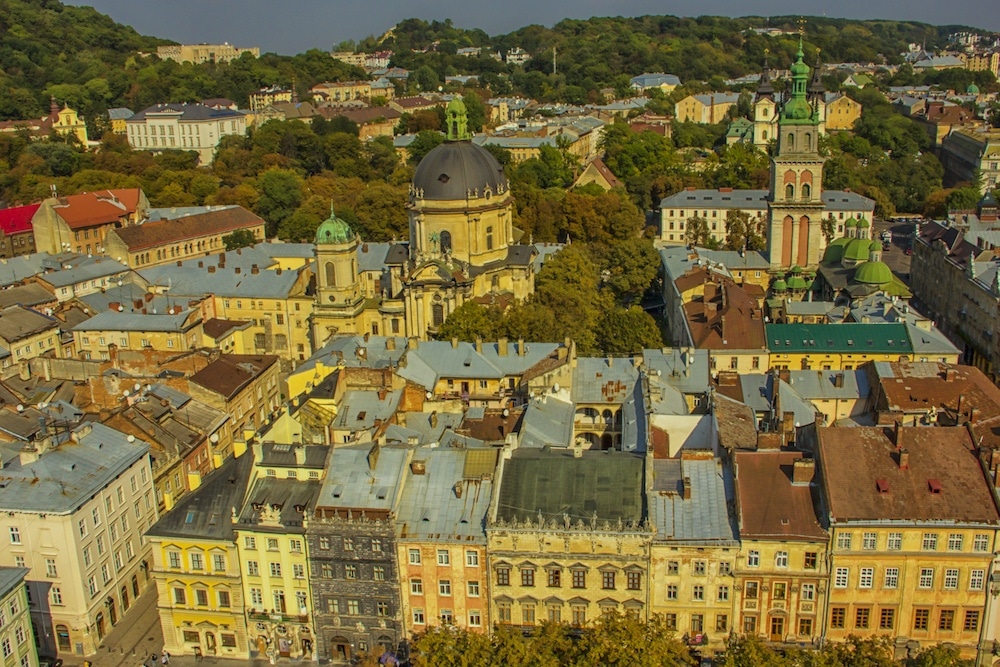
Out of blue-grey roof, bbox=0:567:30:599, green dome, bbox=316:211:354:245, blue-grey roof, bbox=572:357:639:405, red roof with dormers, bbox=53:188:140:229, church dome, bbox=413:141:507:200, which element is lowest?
blue-grey roof, bbox=0:567:30:599

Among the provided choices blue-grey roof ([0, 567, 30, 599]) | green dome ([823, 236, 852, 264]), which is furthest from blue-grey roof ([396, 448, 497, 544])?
green dome ([823, 236, 852, 264])

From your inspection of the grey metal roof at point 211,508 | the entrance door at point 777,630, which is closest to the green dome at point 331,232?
the grey metal roof at point 211,508

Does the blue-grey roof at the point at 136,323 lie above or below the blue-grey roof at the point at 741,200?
below

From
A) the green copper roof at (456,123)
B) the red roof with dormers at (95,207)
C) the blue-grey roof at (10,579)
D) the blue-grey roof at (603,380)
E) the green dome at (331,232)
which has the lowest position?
the blue-grey roof at (10,579)

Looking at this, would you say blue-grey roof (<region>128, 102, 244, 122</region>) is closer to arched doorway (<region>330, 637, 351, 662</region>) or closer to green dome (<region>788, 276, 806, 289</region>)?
green dome (<region>788, 276, 806, 289</region>)

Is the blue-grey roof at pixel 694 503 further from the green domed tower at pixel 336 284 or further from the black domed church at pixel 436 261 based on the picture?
the green domed tower at pixel 336 284

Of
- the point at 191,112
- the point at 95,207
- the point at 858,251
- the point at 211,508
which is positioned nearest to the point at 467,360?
the point at 211,508

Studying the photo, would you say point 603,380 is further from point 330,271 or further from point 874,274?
point 874,274

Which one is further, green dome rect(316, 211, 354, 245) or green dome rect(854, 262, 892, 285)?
green dome rect(854, 262, 892, 285)
